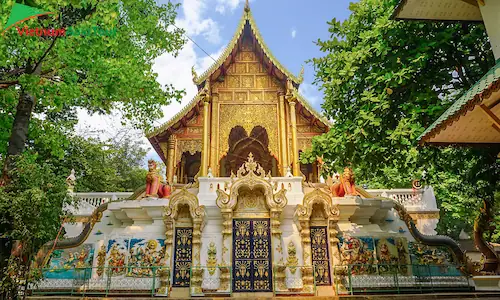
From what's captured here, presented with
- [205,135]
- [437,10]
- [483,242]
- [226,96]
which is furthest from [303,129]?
[437,10]

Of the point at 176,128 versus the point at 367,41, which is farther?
the point at 176,128

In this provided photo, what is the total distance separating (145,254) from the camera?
998cm

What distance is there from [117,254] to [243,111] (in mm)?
9237

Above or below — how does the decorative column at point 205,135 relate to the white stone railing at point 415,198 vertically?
above

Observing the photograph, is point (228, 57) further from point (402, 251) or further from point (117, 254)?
point (402, 251)

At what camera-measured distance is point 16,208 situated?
6.66 meters

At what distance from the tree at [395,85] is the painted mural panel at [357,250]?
81.7 inches

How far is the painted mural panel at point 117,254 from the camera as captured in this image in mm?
9850

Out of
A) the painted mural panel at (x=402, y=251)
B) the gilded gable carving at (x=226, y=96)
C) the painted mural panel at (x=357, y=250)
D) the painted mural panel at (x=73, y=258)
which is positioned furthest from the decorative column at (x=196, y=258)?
the gilded gable carving at (x=226, y=96)

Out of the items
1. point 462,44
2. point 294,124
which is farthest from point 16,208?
point 294,124

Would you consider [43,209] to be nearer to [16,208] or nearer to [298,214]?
[16,208]

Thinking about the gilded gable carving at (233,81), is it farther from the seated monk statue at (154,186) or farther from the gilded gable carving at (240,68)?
the seated monk statue at (154,186)

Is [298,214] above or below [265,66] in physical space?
below

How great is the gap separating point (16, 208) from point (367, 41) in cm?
790
